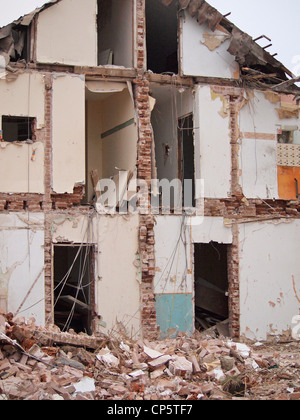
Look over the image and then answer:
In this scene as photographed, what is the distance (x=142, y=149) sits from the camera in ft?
49.0

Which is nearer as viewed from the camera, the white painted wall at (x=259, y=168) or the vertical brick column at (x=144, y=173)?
the vertical brick column at (x=144, y=173)

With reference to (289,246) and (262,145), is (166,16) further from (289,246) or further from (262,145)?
(289,246)

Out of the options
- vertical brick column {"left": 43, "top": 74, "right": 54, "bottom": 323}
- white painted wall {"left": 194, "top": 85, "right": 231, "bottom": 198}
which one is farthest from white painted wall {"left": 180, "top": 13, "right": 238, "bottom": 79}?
vertical brick column {"left": 43, "top": 74, "right": 54, "bottom": 323}

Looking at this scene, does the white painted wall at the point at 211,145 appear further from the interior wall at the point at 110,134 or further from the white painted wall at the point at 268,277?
the interior wall at the point at 110,134

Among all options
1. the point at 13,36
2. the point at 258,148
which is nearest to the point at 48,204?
the point at 13,36

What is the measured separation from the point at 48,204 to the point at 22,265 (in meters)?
1.47

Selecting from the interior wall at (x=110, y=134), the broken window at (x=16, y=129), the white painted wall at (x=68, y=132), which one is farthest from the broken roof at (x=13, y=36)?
the interior wall at (x=110, y=134)

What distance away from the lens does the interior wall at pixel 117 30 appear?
15445mm

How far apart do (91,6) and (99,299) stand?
269 inches

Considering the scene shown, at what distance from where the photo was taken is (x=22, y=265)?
13.6 metres

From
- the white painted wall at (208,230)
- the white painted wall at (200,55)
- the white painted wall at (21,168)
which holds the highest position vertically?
the white painted wall at (200,55)

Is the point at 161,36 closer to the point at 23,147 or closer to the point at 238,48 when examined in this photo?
the point at 238,48

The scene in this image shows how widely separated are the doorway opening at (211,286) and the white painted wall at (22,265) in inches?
182

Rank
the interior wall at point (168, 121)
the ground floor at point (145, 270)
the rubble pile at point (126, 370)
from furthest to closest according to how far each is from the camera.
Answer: the interior wall at point (168, 121) → the ground floor at point (145, 270) → the rubble pile at point (126, 370)
